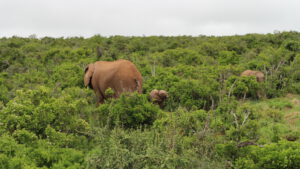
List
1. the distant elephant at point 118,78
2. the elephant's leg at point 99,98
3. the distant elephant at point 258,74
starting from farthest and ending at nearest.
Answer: the distant elephant at point 258,74 < the elephant's leg at point 99,98 < the distant elephant at point 118,78

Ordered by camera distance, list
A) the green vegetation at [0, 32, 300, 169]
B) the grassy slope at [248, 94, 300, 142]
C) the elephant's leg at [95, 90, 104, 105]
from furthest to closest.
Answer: the elephant's leg at [95, 90, 104, 105], the grassy slope at [248, 94, 300, 142], the green vegetation at [0, 32, 300, 169]

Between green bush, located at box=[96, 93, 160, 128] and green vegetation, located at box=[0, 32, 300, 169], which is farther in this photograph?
green bush, located at box=[96, 93, 160, 128]

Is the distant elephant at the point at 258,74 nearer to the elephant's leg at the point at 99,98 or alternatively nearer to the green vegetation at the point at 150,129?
the green vegetation at the point at 150,129

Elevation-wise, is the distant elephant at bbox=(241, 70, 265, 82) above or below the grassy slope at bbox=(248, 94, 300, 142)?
above

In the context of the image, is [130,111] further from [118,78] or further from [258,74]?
[258,74]

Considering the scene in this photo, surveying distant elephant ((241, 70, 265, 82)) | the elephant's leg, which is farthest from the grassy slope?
the elephant's leg

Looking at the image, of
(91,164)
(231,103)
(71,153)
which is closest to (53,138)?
(71,153)

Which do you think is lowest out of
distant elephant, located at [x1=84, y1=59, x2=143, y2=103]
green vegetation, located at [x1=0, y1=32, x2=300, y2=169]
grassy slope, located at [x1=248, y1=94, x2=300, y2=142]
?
grassy slope, located at [x1=248, y1=94, x2=300, y2=142]

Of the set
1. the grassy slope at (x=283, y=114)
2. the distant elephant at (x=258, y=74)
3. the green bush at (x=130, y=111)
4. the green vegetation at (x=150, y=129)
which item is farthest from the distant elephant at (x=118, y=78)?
the distant elephant at (x=258, y=74)

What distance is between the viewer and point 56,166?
536 centimetres

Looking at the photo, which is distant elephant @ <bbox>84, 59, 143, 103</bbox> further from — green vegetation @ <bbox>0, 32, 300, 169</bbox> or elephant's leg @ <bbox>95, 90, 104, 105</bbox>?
green vegetation @ <bbox>0, 32, 300, 169</bbox>

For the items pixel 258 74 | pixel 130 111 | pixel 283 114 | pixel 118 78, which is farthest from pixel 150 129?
pixel 258 74

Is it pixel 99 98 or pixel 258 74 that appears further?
pixel 258 74

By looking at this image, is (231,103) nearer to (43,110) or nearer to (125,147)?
(125,147)
